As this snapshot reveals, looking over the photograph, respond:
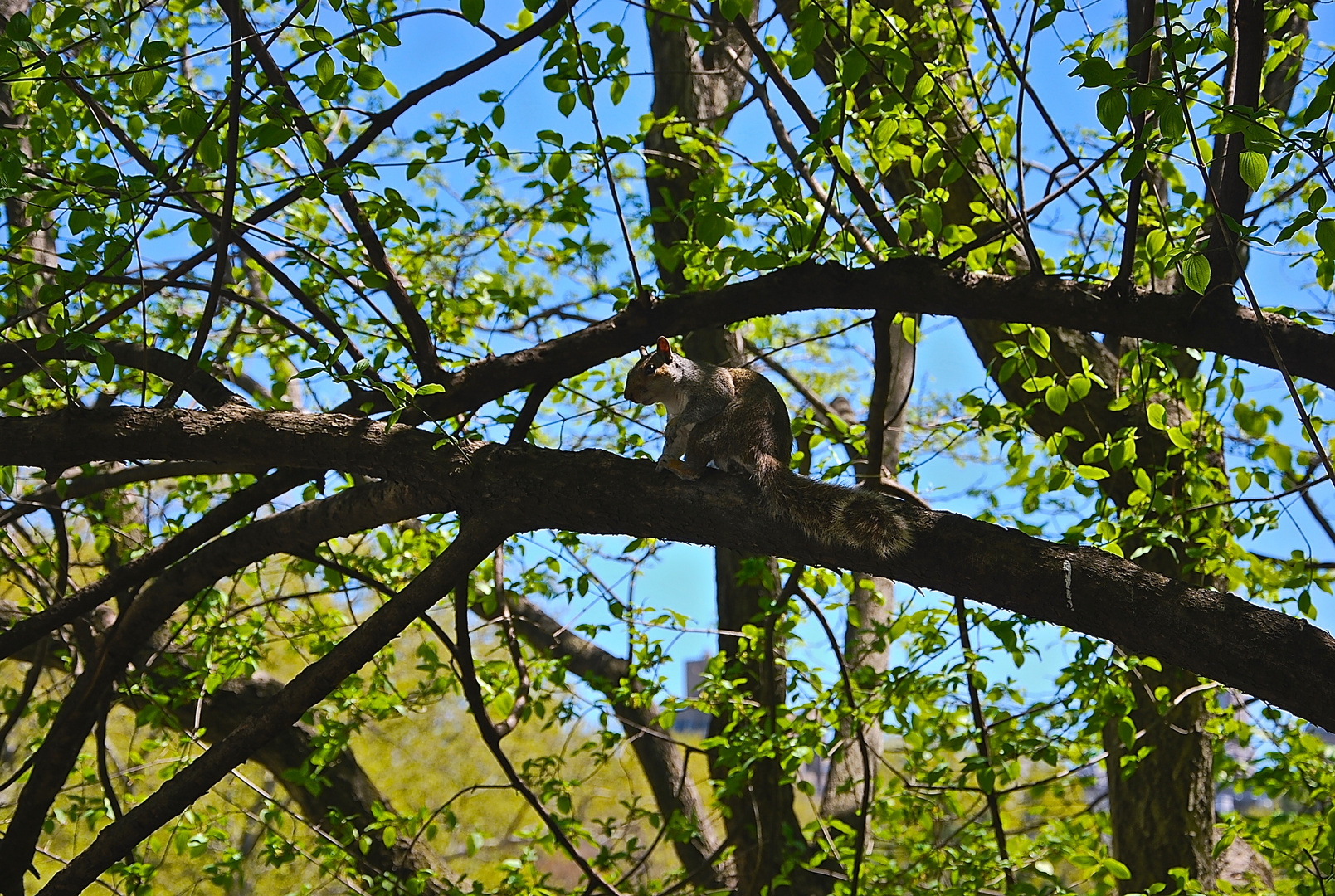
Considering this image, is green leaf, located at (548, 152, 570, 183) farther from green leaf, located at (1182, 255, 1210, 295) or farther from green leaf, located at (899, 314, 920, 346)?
green leaf, located at (1182, 255, 1210, 295)

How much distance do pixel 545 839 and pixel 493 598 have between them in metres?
1.07

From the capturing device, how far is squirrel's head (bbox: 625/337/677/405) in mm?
4172

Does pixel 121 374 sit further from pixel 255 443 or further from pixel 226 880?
pixel 226 880

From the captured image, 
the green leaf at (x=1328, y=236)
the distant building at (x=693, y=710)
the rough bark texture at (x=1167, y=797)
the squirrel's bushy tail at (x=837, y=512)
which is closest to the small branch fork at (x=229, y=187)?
the squirrel's bushy tail at (x=837, y=512)

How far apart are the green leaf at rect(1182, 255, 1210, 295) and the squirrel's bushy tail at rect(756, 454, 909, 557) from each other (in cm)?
82

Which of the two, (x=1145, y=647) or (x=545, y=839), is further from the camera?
(x=545, y=839)

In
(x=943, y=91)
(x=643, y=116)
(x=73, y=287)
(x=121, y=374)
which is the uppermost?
(x=643, y=116)

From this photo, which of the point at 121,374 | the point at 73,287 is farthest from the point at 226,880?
the point at 73,287

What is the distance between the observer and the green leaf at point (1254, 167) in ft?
6.78

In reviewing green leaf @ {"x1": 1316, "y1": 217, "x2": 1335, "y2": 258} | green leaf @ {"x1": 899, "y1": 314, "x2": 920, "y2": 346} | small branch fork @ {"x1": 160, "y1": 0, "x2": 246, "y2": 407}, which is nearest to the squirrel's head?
green leaf @ {"x1": 899, "y1": 314, "x2": 920, "y2": 346}

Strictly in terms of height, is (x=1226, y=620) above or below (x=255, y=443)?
below

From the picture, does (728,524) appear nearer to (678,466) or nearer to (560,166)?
(678,466)

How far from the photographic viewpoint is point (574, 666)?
6.56m

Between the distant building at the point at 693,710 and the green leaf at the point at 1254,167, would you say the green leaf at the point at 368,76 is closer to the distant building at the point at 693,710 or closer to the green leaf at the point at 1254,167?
the green leaf at the point at 1254,167
